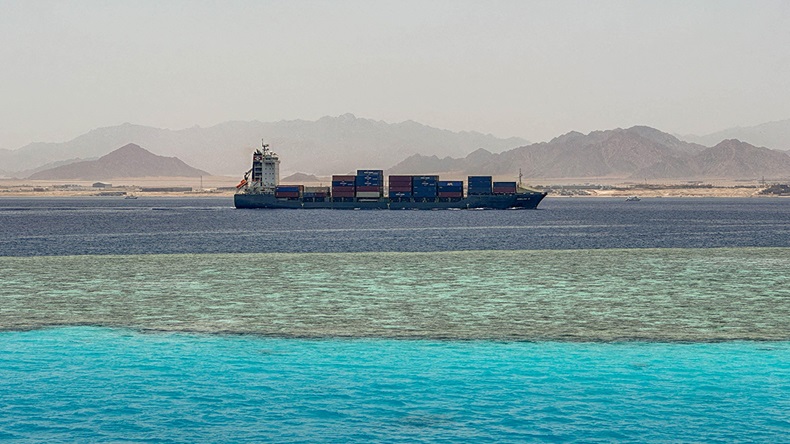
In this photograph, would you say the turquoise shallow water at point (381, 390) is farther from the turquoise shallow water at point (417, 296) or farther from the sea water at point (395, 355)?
the turquoise shallow water at point (417, 296)

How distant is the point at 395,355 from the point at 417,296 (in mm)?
9403

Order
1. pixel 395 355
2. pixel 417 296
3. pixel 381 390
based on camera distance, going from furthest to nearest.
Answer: pixel 417 296 < pixel 395 355 < pixel 381 390

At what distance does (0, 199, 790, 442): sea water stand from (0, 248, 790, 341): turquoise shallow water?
0.11 meters

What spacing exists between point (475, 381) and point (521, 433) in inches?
134

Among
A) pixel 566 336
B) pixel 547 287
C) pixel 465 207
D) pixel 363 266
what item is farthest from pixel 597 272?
pixel 465 207

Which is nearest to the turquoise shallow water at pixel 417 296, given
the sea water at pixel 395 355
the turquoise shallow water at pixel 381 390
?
the sea water at pixel 395 355

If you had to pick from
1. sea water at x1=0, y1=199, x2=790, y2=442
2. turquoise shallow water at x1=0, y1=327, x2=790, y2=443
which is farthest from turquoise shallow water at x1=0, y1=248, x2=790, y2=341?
turquoise shallow water at x1=0, y1=327, x2=790, y2=443

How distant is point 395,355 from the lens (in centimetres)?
1930

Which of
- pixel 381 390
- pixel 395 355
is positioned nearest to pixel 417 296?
pixel 395 355

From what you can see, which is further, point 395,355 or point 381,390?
point 395,355

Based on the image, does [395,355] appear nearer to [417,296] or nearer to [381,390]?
[381,390]

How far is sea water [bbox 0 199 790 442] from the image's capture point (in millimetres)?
14070

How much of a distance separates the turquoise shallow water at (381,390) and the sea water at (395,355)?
0.06 meters

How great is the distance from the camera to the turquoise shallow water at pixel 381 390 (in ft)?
44.8
